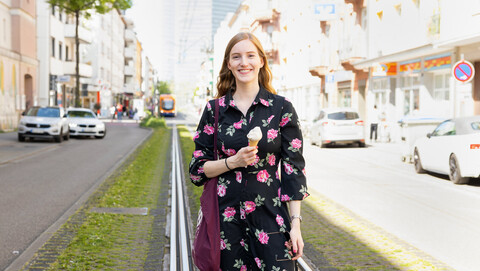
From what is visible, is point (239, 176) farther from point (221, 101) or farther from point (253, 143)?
point (221, 101)

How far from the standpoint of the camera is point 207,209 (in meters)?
2.63

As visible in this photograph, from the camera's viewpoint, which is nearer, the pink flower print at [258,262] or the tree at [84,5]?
the pink flower print at [258,262]

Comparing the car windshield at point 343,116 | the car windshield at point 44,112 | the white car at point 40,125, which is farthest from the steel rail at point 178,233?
the car windshield at point 44,112

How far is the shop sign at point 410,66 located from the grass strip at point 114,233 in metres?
17.5

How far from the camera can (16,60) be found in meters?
34.1

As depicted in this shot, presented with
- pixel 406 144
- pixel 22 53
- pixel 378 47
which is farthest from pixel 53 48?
pixel 406 144

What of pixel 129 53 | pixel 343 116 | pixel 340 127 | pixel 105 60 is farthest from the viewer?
pixel 129 53

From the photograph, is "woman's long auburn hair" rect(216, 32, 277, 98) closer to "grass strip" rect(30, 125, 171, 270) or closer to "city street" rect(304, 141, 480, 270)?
"grass strip" rect(30, 125, 171, 270)

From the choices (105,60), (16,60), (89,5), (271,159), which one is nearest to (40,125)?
(89,5)

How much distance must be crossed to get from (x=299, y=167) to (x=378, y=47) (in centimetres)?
2860

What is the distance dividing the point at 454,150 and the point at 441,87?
1306 centimetres

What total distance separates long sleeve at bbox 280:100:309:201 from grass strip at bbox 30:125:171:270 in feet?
10.1

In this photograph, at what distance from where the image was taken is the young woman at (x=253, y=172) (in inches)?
103

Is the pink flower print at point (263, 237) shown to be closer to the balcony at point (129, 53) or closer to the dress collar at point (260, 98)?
the dress collar at point (260, 98)
